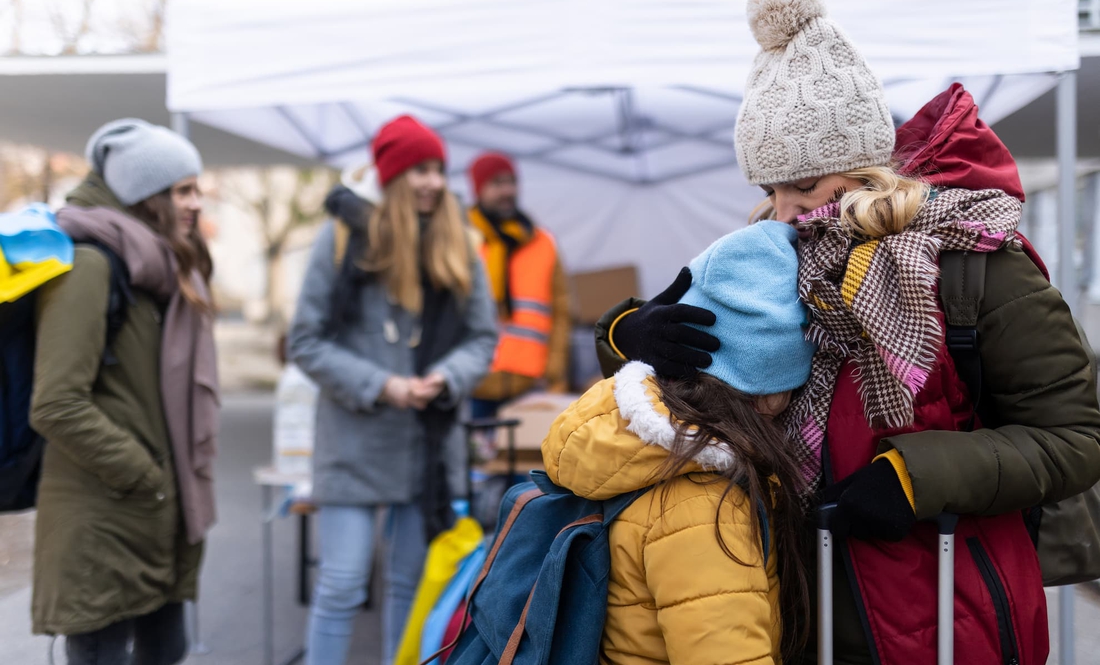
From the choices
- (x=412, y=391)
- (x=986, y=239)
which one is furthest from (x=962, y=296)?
(x=412, y=391)

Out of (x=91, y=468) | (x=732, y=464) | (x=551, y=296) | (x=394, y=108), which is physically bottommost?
(x=91, y=468)

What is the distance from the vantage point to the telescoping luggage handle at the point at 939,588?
1223 millimetres

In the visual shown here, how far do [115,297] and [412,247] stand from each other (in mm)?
927

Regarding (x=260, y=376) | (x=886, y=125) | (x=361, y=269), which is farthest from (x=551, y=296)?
(x=260, y=376)

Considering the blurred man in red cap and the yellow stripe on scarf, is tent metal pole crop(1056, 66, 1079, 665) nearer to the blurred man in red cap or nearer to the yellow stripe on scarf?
the yellow stripe on scarf

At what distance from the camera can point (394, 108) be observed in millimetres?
5328

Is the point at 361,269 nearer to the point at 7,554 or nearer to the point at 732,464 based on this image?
the point at 732,464

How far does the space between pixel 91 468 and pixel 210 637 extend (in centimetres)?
194

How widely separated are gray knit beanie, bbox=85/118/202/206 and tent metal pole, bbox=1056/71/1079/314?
116 inches

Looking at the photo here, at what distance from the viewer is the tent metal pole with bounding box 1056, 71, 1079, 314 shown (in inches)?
115

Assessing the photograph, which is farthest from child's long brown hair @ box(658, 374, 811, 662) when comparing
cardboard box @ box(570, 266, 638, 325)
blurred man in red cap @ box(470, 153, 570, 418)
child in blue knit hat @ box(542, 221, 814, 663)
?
cardboard box @ box(570, 266, 638, 325)

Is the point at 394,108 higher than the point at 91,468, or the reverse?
the point at 394,108

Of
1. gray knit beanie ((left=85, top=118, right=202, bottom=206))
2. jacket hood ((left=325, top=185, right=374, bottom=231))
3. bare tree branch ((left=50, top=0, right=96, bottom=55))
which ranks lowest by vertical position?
jacket hood ((left=325, top=185, right=374, bottom=231))

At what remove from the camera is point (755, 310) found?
49.8 inches
